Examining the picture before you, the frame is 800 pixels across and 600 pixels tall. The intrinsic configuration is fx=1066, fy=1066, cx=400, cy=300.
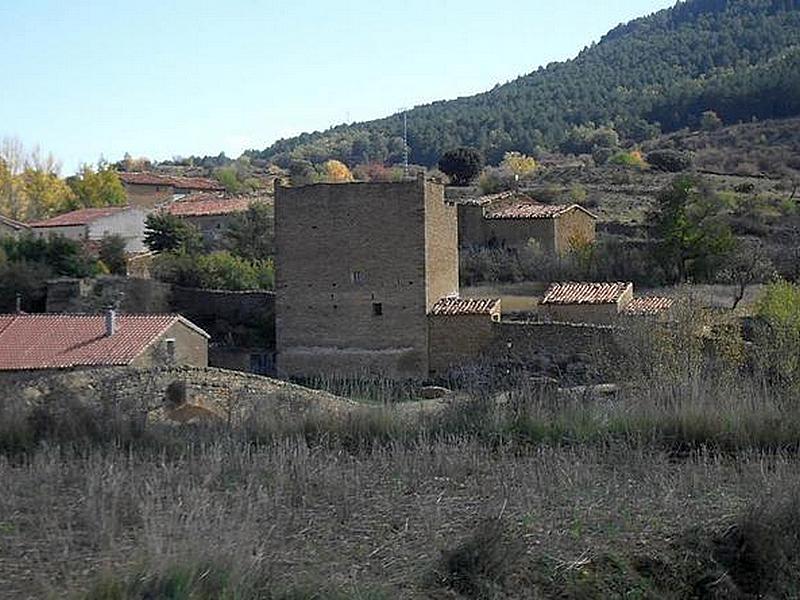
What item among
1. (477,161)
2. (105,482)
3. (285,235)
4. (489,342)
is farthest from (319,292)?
(477,161)

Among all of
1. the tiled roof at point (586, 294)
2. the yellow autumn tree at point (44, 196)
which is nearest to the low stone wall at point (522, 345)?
the tiled roof at point (586, 294)

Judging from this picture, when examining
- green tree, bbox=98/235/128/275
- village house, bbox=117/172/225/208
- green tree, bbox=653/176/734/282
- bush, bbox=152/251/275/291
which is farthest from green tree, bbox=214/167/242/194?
green tree, bbox=653/176/734/282

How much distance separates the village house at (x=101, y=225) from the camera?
134 ft

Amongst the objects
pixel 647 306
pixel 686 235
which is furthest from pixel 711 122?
pixel 647 306

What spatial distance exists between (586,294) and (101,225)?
2260cm

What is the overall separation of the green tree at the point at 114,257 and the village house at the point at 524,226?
11.2m

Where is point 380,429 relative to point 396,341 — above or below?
above

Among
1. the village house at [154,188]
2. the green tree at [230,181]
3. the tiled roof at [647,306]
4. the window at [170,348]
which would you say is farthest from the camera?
the green tree at [230,181]

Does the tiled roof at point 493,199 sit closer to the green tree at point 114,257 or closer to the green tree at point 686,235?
the green tree at point 686,235

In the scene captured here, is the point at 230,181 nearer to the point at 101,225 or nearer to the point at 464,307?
the point at 101,225

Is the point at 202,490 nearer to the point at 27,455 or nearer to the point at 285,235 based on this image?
the point at 27,455

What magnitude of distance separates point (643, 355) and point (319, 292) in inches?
389

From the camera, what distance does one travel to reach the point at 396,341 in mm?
24875

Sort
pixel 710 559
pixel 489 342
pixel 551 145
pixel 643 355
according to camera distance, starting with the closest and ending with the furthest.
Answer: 1. pixel 710 559
2. pixel 643 355
3. pixel 489 342
4. pixel 551 145
